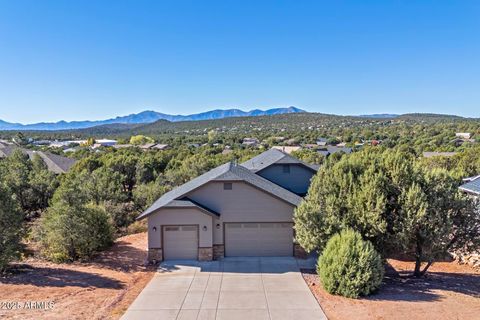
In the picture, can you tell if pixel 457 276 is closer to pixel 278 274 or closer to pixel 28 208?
pixel 278 274

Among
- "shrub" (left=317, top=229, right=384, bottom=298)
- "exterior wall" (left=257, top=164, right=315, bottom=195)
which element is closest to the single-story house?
"shrub" (left=317, top=229, right=384, bottom=298)

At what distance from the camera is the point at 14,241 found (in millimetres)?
14891

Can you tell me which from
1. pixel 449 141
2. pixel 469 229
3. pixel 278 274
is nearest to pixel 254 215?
pixel 278 274

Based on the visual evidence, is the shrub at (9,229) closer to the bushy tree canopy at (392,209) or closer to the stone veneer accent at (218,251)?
the stone veneer accent at (218,251)

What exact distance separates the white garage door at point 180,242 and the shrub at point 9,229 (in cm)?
584

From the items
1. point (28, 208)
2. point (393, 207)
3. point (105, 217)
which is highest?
point (393, 207)

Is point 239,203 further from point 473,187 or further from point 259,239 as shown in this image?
point 473,187

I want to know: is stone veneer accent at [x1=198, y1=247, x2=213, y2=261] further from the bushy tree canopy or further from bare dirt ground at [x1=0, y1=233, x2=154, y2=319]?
the bushy tree canopy

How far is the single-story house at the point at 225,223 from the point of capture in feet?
53.6

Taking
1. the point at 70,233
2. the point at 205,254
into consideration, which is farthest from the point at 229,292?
the point at 70,233

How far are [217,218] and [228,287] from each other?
12.6 feet

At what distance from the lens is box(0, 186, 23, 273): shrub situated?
1442cm

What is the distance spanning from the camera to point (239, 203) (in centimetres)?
1694

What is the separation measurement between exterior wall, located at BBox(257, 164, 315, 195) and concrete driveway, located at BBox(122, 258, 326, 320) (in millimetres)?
6446
